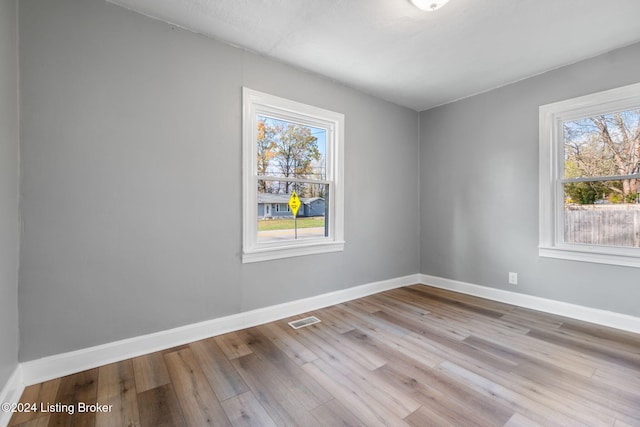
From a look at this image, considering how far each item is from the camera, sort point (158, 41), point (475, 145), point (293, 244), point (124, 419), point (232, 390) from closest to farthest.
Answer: point (124, 419)
point (232, 390)
point (158, 41)
point (293, 244)
point (475, 145)

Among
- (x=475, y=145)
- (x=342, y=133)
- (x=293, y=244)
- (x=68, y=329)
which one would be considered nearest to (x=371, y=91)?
(x=342, y=133)

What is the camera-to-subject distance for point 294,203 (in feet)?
9.98

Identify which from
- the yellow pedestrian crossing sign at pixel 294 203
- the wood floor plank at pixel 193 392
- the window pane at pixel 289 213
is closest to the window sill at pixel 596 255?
the window pane at pixel 289 213

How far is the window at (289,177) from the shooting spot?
8.78ft

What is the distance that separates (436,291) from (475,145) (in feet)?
6.42

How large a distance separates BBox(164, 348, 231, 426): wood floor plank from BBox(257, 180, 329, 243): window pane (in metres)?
1.17

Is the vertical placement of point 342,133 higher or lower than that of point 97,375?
higher

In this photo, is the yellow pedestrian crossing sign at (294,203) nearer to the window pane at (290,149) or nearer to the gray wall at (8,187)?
the window pane at (290,149)

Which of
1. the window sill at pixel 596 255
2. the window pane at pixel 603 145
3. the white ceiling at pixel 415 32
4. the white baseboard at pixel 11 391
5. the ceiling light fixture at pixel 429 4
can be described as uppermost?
the white ceiling at pixel 415 32

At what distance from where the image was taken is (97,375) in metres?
1.87

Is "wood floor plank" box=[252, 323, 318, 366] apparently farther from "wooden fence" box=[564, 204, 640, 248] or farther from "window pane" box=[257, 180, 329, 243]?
"wooden fence" box=[564, 204, 640, 248]

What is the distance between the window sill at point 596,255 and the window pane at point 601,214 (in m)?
0.09

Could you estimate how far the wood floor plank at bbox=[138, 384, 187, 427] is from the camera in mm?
1466

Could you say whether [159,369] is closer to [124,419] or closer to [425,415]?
[124,419]
